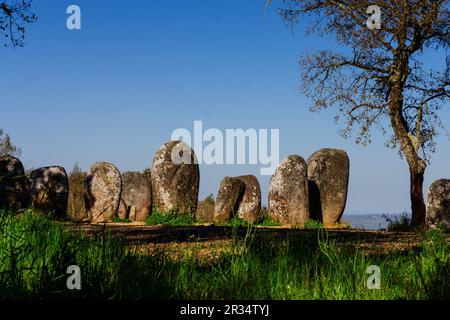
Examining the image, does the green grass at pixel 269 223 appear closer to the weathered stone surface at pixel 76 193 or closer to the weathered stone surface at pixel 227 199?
the weathered stone surface at pixel 227 199

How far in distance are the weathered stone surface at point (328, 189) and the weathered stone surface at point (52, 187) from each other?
9129 mm

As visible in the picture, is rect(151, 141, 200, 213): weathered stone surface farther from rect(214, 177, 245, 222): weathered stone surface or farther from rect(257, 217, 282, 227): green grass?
rect(257, 217, 282, 227): green grass

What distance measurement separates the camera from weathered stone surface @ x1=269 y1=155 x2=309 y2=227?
68.1 feet

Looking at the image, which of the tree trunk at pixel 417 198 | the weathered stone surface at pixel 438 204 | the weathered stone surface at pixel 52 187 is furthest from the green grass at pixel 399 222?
the weathered stone surface at pixel 52 187

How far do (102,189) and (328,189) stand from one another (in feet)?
27.4

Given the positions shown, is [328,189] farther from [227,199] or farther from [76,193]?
[76,193]

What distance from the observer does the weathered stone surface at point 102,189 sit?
876 inches

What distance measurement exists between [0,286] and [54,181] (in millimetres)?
17951

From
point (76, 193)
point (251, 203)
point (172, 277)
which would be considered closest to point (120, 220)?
point (251, 203)

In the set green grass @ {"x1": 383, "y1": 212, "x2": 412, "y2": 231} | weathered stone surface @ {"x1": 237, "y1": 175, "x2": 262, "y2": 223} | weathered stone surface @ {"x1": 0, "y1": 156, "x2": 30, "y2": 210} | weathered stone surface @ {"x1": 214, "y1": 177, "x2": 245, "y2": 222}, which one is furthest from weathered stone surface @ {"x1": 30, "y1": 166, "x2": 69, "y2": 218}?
green grass @ {"x1": 383, "y1": 212, "x2": 412, "y2": 231}

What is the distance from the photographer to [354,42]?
824 inches
